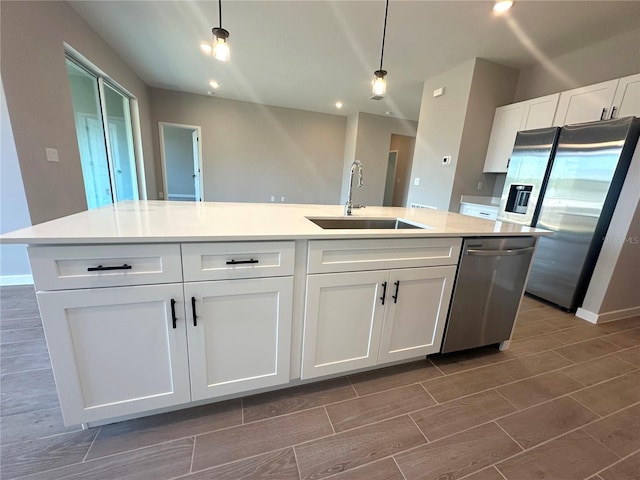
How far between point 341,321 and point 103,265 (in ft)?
3.60

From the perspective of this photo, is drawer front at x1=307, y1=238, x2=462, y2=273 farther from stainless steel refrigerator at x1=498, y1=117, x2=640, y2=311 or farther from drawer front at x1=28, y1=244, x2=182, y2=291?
stainless steel refrigerator at x1=498, y1=117, x2=640, y2=311

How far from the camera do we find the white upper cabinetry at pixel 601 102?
2334 millimetres

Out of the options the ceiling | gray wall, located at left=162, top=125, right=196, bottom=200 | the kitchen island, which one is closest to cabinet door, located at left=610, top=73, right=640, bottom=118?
the ceiling

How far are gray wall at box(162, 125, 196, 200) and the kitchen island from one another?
767cm

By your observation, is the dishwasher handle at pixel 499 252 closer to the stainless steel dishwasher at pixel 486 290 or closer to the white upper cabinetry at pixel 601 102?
the stainless steel dishwasher at pixel 486 290

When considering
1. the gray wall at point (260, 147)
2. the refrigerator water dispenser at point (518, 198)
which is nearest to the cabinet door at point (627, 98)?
the refrigerator water dispenser at point (518, 198)

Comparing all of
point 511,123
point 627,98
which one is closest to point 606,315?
point 627,98

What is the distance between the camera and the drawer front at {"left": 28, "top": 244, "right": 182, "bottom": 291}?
0.94 meters

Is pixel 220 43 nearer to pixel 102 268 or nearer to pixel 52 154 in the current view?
pixel 102 268

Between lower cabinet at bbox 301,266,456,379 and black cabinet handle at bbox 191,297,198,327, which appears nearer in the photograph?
black cabinet handle at bbox 191,297,198,327

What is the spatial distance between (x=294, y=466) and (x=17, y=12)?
3.62 m

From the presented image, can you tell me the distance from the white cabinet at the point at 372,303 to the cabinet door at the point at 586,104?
2492 mm

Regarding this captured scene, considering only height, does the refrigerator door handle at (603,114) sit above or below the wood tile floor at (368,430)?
above

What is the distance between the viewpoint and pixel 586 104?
2660 mm
